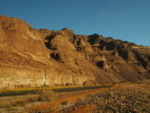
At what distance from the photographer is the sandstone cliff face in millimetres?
57000

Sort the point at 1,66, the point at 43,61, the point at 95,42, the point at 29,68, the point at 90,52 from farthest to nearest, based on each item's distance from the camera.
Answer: the point at 95,42 < the point at 90,52 < the point at 43,61 < the point at 29,68 < the point at 1,66

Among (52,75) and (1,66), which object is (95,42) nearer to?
(52,75)

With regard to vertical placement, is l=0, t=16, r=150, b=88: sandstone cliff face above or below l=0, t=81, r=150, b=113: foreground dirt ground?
above

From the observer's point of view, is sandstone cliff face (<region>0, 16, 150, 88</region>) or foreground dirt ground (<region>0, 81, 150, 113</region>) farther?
sandstone cliff face (<region>0, 16, 150, 88</region>)

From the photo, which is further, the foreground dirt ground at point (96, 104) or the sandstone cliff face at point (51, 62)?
the sandstone cliff face at point (51, 62)

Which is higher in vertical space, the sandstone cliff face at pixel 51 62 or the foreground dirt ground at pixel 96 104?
the sandstone cliff face at pixel 51 62

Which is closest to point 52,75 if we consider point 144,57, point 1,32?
point 1,32

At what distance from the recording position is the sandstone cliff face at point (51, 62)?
5700 cm

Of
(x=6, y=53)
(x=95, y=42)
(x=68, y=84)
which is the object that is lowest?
(x=68, y=84)

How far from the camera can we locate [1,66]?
5031 cm

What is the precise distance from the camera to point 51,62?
78.8m

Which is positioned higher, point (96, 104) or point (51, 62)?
point (51, 62)

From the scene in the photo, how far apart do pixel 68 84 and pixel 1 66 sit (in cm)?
3234

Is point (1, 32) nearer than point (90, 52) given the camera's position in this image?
Yes
